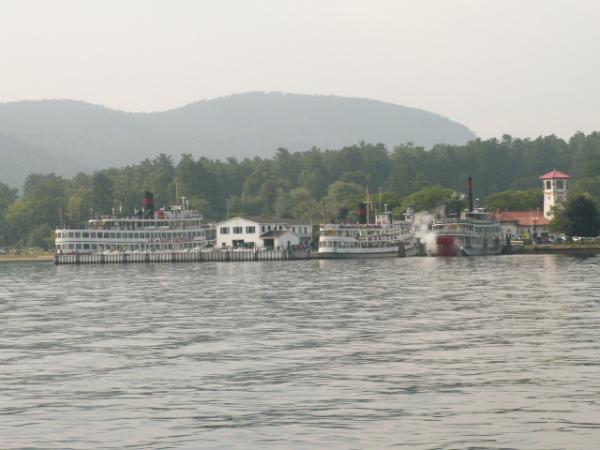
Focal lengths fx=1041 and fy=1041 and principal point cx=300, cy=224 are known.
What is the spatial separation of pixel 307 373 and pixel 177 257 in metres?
148

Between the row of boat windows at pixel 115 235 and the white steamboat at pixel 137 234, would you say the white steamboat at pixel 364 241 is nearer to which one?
the white steamboat at pixel 137 234

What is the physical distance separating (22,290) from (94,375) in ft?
212

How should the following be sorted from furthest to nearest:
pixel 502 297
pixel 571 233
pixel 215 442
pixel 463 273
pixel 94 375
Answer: pixel 571 233, pixel 463 273, pixel 502 297, pixel 94 375, pixel 215 442

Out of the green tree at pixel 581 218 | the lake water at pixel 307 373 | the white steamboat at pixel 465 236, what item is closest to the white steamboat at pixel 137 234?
the white steamboat at pixel 465 236

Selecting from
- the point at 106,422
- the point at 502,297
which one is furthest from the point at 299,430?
the point at 502,297

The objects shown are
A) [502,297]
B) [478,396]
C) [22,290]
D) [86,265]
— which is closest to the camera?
[478,396]

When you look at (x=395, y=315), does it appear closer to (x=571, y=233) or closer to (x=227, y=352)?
(x=227, y=352)

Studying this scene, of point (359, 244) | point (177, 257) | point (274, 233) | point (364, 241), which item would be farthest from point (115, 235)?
point (364, 241)

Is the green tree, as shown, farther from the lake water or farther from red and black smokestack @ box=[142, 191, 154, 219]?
the lake water

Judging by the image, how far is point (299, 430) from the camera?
2995cm

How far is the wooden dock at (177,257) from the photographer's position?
184m

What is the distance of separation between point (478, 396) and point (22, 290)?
75.6 metres

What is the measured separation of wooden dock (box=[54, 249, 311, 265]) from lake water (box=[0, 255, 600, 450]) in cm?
10581

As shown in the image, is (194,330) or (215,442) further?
(194,330)
